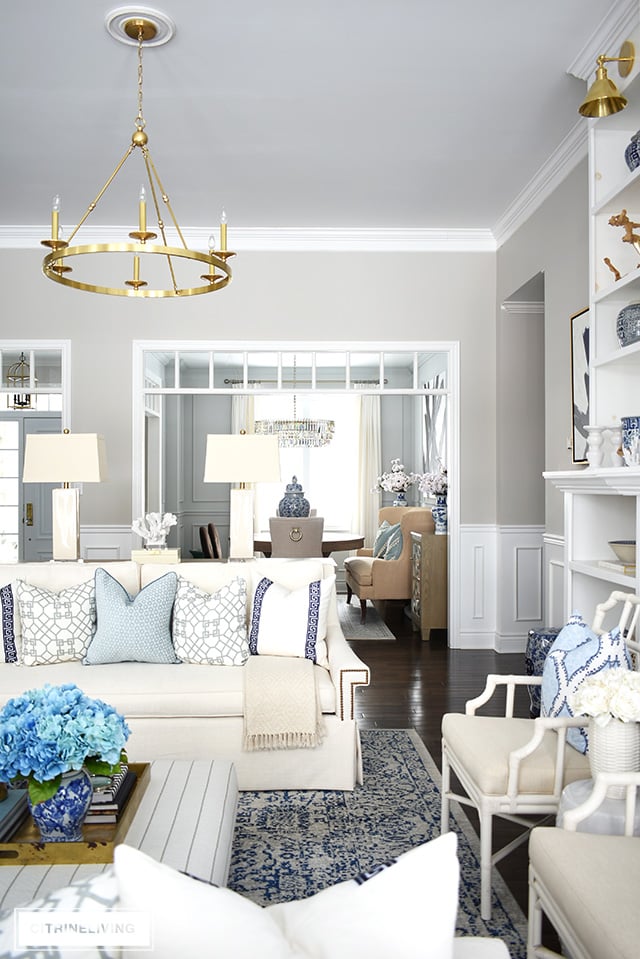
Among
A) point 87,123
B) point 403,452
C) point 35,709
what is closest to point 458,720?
point 35,709

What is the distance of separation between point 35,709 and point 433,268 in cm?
497

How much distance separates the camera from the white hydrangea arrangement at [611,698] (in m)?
1.87

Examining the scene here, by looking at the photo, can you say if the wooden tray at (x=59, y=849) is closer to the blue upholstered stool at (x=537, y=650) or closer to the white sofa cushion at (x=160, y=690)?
the white sofa cushion at (x=160, y=690)

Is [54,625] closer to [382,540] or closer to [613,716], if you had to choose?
[613,716]

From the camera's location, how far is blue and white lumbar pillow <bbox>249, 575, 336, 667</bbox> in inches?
136

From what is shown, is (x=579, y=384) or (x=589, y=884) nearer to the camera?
(x=589, y=884)

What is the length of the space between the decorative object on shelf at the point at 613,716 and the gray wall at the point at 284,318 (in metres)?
4.15

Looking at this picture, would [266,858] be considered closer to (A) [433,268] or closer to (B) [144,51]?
(B) [144,51]

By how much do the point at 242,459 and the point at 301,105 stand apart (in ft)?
5.97

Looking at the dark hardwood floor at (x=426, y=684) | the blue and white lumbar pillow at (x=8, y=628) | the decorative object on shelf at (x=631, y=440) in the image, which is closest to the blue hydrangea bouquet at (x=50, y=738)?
the dark hardwood floor at (x=426, y=684)

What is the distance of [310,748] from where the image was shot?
314 cm

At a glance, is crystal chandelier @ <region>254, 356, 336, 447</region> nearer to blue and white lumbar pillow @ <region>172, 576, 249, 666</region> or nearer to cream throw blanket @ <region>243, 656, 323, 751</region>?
blue and white lumbar pillow @ <region>172, 576, 249, 666</region>

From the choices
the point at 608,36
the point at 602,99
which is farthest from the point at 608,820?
Result: the point at 608,36

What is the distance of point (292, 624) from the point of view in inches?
137
